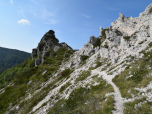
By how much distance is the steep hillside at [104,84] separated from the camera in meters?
10.7

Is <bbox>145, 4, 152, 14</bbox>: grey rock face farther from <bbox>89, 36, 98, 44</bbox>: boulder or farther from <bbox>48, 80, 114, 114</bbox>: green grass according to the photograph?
<bbox>48, 80, 114, 114</bbox>: green grass

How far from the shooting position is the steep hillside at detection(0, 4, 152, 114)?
35.2 feet

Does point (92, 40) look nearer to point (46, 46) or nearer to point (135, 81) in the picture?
point (135, 81)

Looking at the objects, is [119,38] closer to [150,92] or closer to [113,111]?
[150,92]

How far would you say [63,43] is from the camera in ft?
552

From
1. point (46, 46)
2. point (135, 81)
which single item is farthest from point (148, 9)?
point (46, 46)

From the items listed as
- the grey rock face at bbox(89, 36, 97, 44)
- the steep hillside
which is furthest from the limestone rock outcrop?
the steep hillside

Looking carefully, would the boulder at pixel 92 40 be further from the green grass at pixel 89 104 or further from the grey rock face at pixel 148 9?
the green grass at pixel 89 104

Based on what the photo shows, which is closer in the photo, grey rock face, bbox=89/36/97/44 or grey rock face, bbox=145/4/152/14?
grey rock face, bbox=145/4/152/14

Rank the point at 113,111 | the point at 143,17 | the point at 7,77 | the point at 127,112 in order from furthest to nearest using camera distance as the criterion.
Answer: the point at 7,77 < the point at 143,17 < the point at 113,111 < the point at 127,112

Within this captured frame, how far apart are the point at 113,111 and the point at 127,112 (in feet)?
5.08

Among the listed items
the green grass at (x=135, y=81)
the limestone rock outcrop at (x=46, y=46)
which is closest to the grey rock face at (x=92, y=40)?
the green grass at (x=135, y=81)

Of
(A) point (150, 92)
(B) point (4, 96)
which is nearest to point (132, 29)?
(A) point (150, 92)

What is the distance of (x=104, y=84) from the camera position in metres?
18.2
